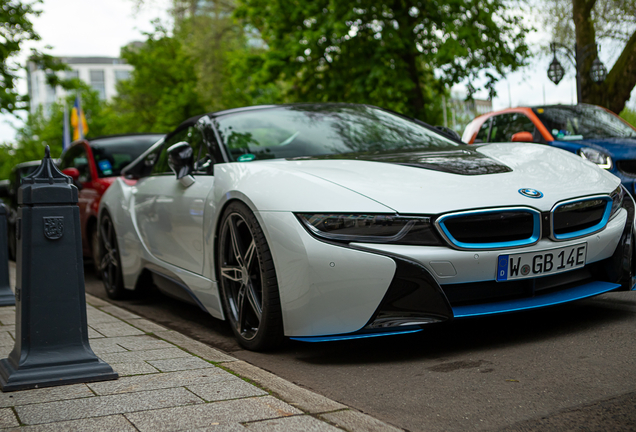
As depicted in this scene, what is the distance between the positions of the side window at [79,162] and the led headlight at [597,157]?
5.73 m

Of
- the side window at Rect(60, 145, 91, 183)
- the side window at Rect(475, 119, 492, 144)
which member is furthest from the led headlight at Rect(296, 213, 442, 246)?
the side window at Rect(475, 119, 492, 144)

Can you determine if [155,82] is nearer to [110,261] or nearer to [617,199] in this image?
[110,261]

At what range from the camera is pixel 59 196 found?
3193 mm

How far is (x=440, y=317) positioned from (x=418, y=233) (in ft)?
1.29

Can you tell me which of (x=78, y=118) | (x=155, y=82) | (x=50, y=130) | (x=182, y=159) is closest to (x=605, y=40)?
(x=182, y=159)

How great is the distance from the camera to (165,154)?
550cm

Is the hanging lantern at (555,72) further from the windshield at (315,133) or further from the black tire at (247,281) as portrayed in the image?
the black tire at (247,281)

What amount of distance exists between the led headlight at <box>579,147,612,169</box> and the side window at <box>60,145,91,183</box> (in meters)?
5.73

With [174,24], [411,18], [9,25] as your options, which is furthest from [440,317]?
[174,24]

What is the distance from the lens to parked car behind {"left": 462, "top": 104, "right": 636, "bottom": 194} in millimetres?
7820

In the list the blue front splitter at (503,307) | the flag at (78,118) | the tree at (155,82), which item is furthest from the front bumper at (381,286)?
the tree at (155,82)

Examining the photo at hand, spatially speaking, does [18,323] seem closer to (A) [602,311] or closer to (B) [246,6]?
(A) [602,311]

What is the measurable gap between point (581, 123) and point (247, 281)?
6.82 m

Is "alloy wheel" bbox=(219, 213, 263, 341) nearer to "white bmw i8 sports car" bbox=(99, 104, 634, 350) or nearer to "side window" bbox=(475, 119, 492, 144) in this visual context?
"white bmw i8 sports car" bbox=(99, 104, 634, 350)
